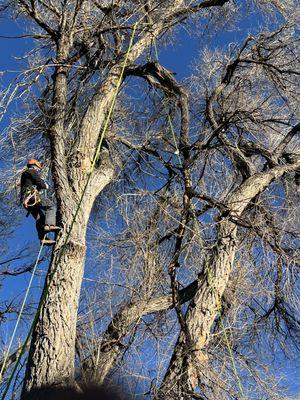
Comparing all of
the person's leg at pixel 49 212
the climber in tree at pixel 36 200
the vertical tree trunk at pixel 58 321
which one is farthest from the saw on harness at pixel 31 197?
the vertical tree trunk at pixel 58 321

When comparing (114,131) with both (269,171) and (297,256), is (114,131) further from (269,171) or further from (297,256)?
(297,256)

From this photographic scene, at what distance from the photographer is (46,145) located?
9000 mm

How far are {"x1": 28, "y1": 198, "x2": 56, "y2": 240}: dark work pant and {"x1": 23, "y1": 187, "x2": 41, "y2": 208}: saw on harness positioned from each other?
0.15ft

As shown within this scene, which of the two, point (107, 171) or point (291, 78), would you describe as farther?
point (291, 78)

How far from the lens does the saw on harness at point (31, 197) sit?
303 inches

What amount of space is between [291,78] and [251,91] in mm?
586

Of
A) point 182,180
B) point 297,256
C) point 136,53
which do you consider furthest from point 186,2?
point 297,256

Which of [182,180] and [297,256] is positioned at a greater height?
[182,180]

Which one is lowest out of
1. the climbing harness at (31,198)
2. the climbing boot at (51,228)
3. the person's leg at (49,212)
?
the climbing boot at (51,228)

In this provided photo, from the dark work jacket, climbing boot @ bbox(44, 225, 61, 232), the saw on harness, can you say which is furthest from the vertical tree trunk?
the dark work jacket

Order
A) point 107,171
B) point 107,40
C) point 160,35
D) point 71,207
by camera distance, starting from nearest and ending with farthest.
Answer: point 71,207
point 107,171
point 107,40
point 160,35

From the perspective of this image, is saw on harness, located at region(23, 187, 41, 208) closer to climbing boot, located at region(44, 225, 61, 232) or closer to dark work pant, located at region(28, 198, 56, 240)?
dark work pant, located at region(28, 198, 56, 240)

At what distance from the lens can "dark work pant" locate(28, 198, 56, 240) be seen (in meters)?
7.23

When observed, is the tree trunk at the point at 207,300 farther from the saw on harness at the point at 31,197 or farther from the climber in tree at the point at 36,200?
the saw on harness at the point at 31,197
